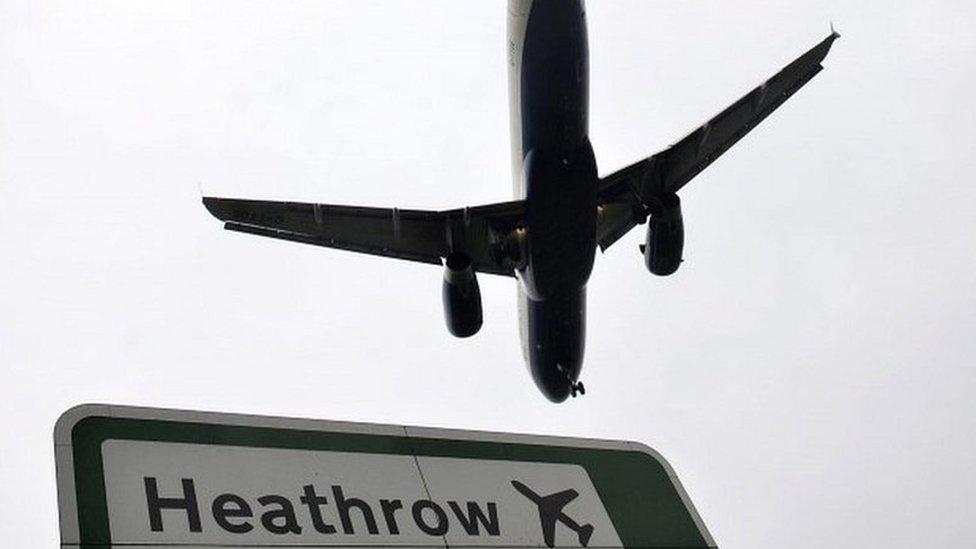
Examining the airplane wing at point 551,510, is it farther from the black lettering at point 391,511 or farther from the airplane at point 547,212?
the airplane at point 547,212

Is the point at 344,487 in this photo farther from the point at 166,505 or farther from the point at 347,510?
the point at 166,505

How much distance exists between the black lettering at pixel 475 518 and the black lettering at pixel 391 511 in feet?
0.91

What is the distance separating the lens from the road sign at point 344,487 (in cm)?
420

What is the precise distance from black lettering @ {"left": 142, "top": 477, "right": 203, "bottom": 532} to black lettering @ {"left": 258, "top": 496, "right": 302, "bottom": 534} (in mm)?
280

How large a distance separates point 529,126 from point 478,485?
25078mm

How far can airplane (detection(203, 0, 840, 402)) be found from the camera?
1126 inches

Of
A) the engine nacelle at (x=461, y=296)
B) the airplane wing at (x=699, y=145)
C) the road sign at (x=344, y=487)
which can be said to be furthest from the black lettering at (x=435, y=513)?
the airplane wing at (x=699, y=145)

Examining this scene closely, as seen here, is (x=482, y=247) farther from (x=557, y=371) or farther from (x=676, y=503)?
(x=676, y=503)

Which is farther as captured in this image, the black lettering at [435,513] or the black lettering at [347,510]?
the black lettering at [435,513]

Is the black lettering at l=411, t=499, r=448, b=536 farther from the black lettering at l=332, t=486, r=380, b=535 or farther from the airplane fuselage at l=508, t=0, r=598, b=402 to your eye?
the airplane fuselage at l=508, t=0, r=598, b=402

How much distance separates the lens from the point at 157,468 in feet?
14.4

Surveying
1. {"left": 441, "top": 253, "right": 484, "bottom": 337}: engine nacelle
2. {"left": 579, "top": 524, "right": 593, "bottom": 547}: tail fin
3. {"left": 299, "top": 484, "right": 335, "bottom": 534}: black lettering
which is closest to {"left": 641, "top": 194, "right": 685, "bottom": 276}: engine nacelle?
{"left": 441, "top": 253, "right": 484, "bottom": 337}: engine nacelle

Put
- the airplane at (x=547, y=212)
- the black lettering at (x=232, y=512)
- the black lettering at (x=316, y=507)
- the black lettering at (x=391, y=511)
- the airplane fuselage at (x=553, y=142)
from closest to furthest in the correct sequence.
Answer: the black lettering at (x=232, y=512) < the black lettering at (x=316, y=507) < the black lettering at (x=391, y=511) < the airplane fuselage at (x=553, y=142) < the airplane at (x=547, y=212)

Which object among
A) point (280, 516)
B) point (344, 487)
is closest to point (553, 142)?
point (344, 487)
